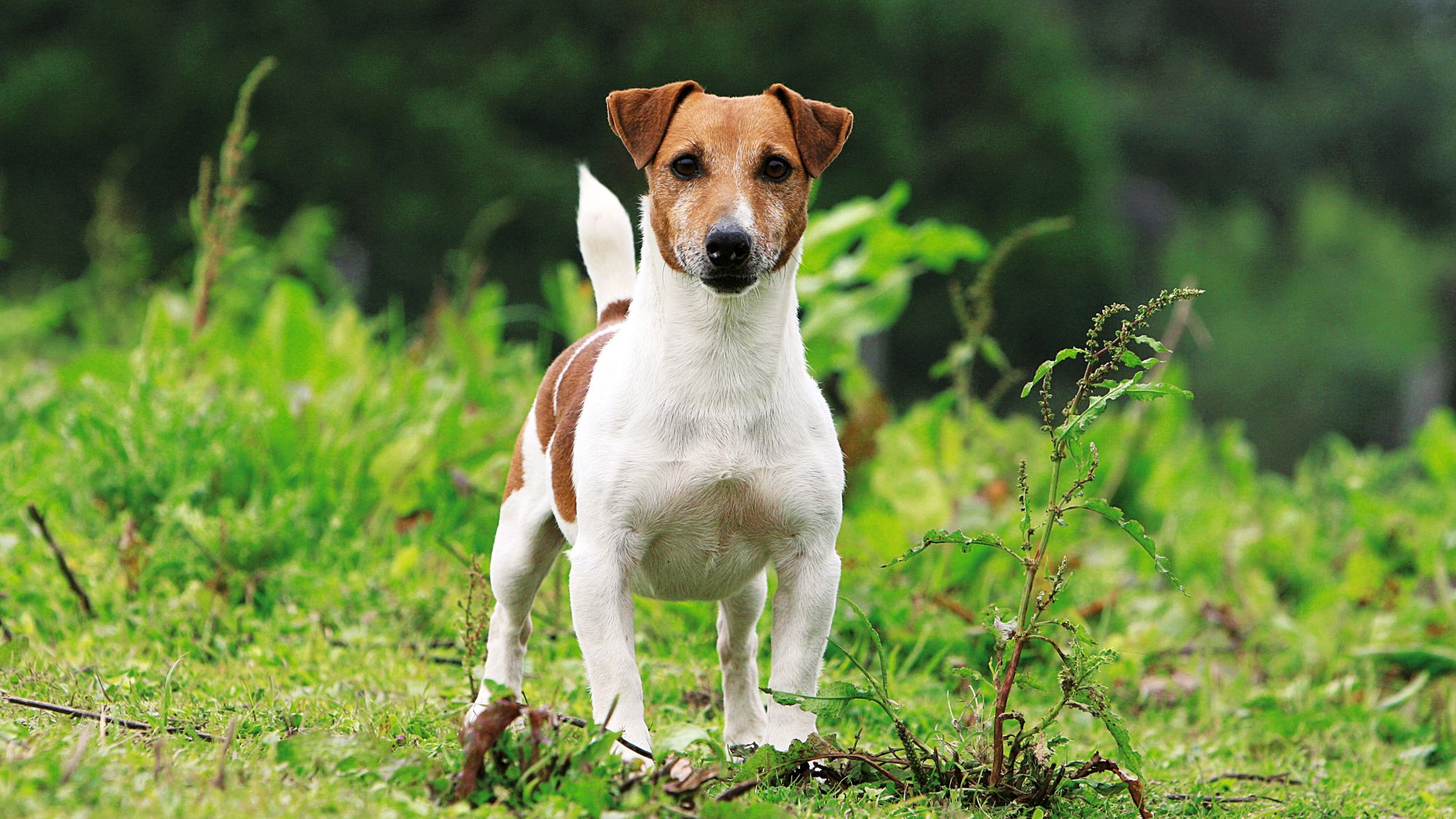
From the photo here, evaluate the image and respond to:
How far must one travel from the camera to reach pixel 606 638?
9.75 feet

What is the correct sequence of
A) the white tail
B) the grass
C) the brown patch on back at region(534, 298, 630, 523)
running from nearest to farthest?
1. the grass
2. the brown patch on back at region(534, 298, 630, 523)
3. the white tail

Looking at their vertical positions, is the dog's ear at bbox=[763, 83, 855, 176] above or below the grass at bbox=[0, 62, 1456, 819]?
above

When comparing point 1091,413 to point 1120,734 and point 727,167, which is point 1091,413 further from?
point 727,167

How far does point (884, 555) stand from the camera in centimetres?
512

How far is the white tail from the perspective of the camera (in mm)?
3729

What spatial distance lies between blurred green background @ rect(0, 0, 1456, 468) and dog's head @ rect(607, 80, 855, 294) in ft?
23.8

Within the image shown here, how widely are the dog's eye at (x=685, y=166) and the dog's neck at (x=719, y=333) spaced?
0.18m

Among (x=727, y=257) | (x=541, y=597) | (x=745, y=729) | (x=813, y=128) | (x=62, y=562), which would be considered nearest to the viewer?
(x=727, y=257)

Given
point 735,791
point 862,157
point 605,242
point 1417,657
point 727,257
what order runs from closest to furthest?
point 735,791, point 727,257, point 605,242, point 1417,657, point 862,157

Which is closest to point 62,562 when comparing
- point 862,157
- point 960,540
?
point 960,540

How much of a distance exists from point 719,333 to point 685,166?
363 mm

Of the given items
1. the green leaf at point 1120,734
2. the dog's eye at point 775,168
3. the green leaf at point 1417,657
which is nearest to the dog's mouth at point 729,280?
the dog's eye at point 775,168

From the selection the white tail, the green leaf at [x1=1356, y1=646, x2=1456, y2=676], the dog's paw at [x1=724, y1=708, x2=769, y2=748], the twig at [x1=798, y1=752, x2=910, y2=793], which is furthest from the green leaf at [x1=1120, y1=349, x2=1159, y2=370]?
the green leaf at [x1=1356, y1=646, x2=1456, y2=676]

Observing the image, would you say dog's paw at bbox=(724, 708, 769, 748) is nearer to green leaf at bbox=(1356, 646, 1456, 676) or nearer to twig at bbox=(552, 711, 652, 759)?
twig at bbox=(552, 711, 652, 759)
